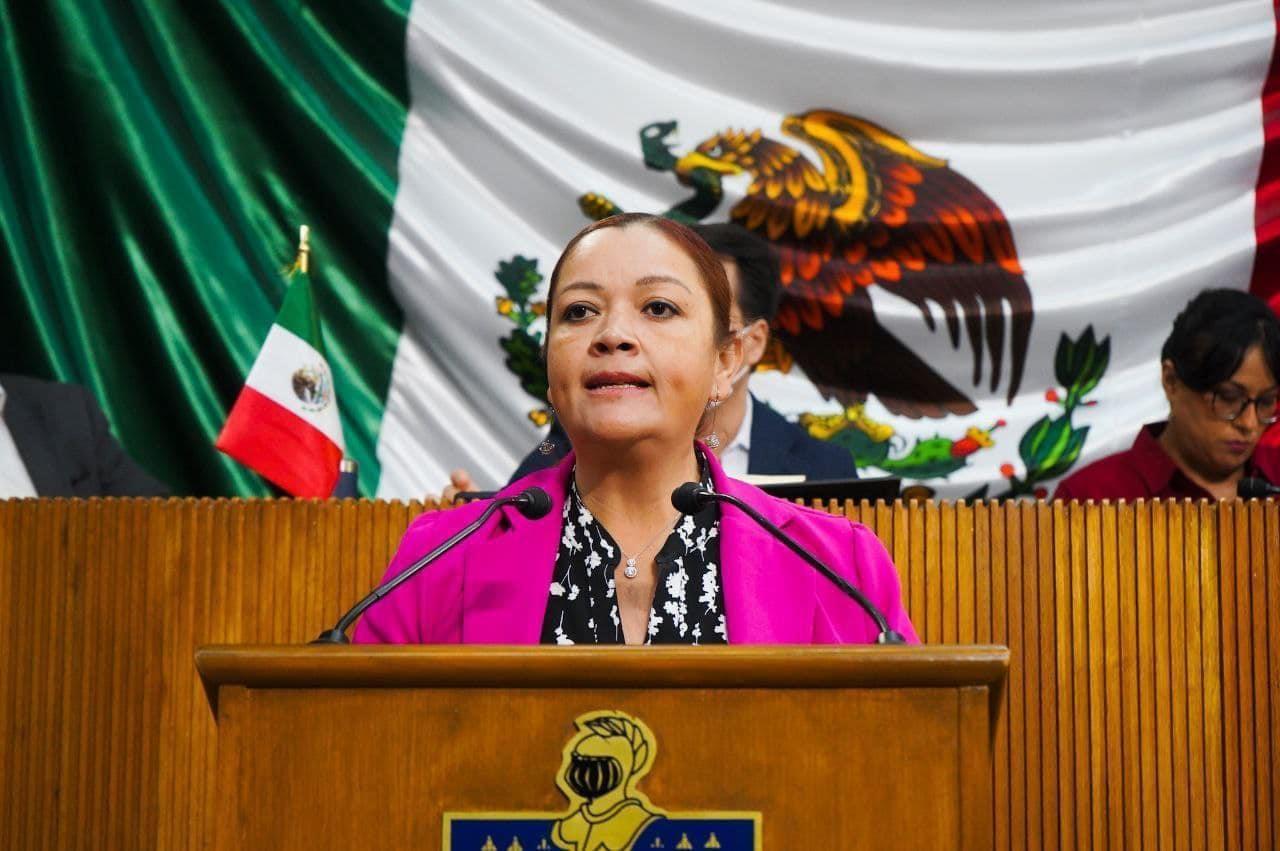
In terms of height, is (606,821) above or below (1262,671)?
below

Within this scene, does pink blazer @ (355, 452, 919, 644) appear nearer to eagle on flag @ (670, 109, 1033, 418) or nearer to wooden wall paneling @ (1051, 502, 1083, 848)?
wooden wall paneling @ (1051, 502, 1083, 848)

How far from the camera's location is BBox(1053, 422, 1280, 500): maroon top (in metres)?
2.78

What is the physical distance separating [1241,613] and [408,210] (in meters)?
1.81

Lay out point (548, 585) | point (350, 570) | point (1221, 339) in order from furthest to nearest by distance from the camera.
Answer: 1. point (1221, 339)
2. point (350, 570)
3. point (548, 585)

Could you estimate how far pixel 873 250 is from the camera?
3109 mm

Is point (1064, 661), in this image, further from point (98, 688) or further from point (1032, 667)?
point (98, 688)

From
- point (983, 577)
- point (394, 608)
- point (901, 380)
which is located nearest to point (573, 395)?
point (394, 608)

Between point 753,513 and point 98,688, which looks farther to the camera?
point 98,688

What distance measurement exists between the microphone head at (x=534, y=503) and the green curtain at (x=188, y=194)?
1.74 metres

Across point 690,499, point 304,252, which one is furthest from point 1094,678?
point 304,252

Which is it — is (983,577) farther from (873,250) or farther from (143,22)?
(143,22)

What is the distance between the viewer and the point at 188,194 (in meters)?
3.19

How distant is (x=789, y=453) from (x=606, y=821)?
A: 1809mm

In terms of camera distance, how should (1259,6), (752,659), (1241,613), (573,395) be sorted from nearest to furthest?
(752,659), (573,395), (1241,613), (1259,6)
